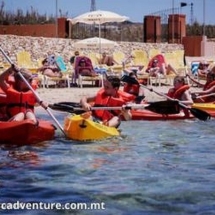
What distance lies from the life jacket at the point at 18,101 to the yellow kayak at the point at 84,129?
2.14 feet

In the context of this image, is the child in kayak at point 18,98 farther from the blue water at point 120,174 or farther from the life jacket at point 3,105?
the blue water at point 120,174

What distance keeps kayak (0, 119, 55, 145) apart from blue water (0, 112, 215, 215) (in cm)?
15

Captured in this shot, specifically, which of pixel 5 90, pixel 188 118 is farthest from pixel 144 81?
pixel 5 90

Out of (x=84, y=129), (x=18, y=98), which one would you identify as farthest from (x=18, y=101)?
(x=84, y=129)

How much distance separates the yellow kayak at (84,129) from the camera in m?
9.17

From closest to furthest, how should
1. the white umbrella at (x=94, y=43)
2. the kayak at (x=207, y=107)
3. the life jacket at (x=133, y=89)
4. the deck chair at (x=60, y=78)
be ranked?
the life jacket at (x=133, y=89)
the kayak at (x=207, y=107)
the deck chair at (x=60, y=78)
the white umbrella at (x=94, y=43)

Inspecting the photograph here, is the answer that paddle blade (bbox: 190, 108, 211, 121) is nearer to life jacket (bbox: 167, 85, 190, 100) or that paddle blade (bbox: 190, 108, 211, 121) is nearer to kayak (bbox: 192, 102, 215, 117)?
life jacket (bbox: 167, 85, 190, 100)

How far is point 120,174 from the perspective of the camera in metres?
7.20

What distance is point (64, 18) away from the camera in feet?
98.7

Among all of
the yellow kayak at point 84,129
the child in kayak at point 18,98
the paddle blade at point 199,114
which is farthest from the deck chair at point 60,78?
the child in kayak at point 18,98

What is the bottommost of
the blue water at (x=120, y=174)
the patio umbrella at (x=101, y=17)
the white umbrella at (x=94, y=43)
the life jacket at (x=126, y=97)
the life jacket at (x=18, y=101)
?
the blue water at (x=120, y=174)

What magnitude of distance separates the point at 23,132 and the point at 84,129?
1.00m

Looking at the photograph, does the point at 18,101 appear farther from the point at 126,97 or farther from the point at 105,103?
the point at 126,97

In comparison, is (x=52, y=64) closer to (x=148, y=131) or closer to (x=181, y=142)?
(x=148, y=131)
